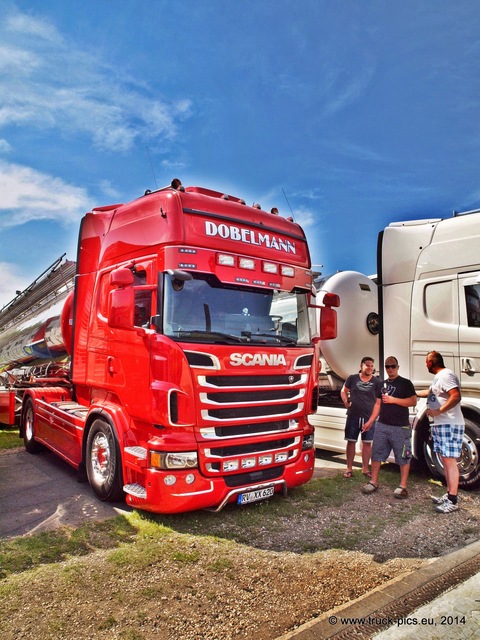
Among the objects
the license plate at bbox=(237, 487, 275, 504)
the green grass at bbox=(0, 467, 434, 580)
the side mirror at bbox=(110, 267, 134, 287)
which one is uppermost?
the side mirror at bbox=(110, 267, 134, 287)

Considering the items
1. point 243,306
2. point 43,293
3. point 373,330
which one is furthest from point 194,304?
point 43,293

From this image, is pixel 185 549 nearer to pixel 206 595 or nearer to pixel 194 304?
pixel 206 595

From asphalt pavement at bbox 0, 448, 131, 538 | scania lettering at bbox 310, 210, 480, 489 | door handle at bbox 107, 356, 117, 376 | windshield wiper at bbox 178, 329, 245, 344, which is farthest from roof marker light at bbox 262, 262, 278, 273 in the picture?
asphalt pavement at bbox 0, 448, 131, 538

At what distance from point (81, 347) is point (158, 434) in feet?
7.81

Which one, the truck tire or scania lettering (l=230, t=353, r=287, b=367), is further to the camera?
the truck tire

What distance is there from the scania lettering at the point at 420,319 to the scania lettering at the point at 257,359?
240 cm

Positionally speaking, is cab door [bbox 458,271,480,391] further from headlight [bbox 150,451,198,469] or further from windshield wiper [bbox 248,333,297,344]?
headlight [bbox 150,451,198,469]

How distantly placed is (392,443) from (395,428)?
0.64 feet

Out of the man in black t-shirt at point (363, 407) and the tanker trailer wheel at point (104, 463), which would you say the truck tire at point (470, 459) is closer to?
the man in black t-shirt at point (363, 407)

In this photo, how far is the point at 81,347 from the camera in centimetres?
661

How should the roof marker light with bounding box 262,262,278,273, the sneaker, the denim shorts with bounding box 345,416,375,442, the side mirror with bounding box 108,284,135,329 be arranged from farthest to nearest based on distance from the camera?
the denim shorts with bounding box 345,416,375,442 < the roof marker light with bounding box 262,262,278,273 < the sneaker < the side mirror with bounding box 108,284,135,329

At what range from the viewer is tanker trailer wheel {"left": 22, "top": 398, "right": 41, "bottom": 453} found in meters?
8.59

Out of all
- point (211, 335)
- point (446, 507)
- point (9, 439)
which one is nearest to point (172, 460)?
point (211, 335)

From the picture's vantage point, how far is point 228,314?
5.22 m
